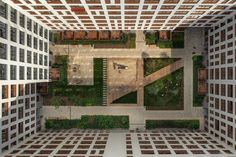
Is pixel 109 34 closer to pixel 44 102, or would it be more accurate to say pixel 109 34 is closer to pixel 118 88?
pixel 118 88

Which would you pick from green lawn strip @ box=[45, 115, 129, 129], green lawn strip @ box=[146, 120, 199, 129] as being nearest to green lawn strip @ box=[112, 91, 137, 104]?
green lawn strip @ box=[45, 115, 129, 129]

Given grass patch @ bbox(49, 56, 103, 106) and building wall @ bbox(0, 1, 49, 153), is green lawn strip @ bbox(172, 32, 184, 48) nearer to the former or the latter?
grass patch @ bbox(49, 56, 103, 106)

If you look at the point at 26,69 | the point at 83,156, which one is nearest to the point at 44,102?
the point at 26,69

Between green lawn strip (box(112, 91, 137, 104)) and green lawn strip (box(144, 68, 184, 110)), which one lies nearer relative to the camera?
green lawn strip (box(144, 68, 184, 110))

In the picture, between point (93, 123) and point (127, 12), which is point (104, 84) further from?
point (127, 12)

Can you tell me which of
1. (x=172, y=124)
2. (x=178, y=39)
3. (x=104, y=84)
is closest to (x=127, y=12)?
(x=178, y=39)

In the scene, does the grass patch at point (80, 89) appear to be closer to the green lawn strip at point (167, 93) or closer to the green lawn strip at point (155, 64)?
the green lawn strip at point (155, 64)

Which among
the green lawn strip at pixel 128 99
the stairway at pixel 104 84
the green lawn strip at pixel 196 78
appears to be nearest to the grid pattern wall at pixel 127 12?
the green lawn strip at pixel 196 78
